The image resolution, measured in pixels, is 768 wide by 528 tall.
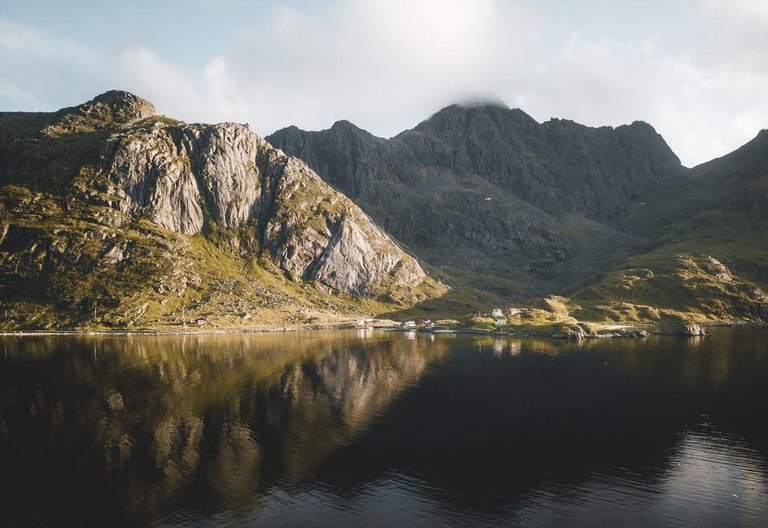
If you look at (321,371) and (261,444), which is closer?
(261,444)

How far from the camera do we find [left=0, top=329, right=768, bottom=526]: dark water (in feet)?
154

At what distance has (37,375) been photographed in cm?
10881

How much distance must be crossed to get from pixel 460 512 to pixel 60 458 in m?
49.3

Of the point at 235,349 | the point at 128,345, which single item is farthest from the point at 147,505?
the point at 128,345

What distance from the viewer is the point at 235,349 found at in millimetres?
157750

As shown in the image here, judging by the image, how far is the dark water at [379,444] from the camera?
46.8 m

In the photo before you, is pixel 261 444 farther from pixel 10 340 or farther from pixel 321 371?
pixel 10 340

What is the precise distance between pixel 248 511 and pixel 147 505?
10.3 metres

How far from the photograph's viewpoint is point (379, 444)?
215 feet

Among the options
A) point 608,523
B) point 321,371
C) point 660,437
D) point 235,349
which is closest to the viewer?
point 608,523

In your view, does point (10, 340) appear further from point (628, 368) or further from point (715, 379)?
point (715, 379)

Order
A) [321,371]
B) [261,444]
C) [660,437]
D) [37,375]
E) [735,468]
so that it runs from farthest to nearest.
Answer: [321,371] → [37,375] → [660,437] → [261,444] → [735,468]

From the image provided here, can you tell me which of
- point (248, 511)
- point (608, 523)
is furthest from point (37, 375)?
point (608, 523)

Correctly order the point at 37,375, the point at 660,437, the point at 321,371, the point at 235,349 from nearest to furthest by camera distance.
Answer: the point at 660,437 → the point at 37,375 → the point at 321,371 → the point at 235,349
